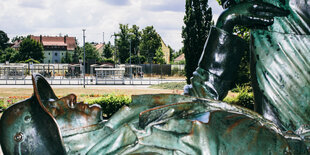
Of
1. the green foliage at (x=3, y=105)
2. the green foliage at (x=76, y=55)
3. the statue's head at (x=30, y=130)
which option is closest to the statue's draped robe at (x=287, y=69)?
the statue's head at (x=30, y=130)

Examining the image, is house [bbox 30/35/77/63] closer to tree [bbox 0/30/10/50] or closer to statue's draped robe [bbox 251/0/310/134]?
tree [bbox 0/30/10/50]

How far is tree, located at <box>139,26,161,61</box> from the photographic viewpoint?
192ft

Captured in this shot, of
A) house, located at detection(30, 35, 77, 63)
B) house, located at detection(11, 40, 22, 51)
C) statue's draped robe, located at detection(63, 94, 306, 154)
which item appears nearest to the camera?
statue's draped robe, located at detection(63, 94, 306, 154)

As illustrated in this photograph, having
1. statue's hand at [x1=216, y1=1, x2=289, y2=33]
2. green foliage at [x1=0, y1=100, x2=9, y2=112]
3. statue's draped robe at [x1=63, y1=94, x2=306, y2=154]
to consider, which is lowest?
green foliage at [x1=0, y1=100, x2=9, y2=112]

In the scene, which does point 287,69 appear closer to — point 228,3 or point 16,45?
point 228,3

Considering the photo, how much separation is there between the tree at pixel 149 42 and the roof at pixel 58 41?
44.6 m

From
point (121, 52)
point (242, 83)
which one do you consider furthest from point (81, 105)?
point (121, 52)

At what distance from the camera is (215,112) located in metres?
1.47

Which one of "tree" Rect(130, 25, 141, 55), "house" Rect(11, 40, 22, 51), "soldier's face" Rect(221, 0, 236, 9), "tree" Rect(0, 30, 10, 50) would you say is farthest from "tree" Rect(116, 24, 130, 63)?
"soldier's face" Rect(221, 0, 236, 9)

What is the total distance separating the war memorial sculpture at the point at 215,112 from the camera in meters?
1.46

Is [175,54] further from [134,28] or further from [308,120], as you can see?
[308,120]

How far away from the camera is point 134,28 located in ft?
202

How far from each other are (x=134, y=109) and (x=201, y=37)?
21379 mm

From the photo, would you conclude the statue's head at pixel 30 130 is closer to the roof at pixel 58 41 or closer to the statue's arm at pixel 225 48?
the statue's arm at pixel 225 48
